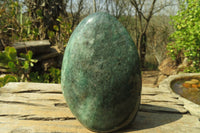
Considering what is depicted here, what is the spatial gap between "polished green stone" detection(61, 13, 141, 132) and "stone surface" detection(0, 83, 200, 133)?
23 centimetres

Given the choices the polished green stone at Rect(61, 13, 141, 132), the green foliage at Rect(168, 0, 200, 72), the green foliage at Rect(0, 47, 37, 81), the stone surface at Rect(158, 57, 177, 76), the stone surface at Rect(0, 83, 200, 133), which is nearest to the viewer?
the polished green stone at Rect(61, 13, 141, 132)

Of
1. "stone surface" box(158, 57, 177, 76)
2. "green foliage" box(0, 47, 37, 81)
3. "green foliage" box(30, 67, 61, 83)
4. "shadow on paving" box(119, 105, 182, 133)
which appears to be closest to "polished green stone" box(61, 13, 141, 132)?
"shadow on paving" box(119, 105, 182, 133)

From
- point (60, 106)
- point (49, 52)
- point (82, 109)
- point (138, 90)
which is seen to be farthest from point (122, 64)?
point (49, 52)

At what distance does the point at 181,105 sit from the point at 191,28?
9.46ft

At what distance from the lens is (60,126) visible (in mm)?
1282

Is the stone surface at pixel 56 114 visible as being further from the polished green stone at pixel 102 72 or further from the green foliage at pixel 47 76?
the green foliage at pixel 47 76

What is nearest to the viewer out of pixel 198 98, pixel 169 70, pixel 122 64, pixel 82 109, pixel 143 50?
pixel 122 64

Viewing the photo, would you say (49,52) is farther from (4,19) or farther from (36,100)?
(36,100)

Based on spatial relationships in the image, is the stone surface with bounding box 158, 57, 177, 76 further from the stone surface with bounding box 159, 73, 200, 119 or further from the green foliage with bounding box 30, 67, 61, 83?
the green foliage with bounding box 30, 67, 61, 83

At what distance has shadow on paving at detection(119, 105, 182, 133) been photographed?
1.30 meters

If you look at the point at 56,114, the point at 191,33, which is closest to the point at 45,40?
the point at 56,114

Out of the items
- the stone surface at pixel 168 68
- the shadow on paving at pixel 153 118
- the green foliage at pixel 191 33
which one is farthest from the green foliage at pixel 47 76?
the stone surface at pixel 168 68

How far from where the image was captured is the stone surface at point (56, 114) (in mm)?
1252

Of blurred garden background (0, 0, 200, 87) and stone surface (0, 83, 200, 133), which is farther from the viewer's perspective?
blurred garden background (0, 0, 200, 87)
